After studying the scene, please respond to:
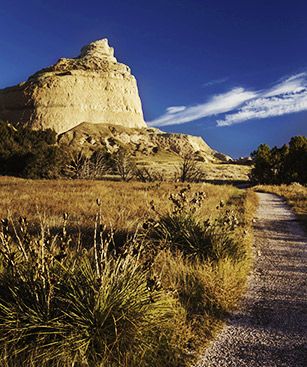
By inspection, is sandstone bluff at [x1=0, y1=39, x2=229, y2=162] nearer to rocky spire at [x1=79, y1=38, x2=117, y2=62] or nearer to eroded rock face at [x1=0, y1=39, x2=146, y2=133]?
eroded rock face at [x1=0, y1=39, x2=146, y2=133]

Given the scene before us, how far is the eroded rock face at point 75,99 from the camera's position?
13462 cm

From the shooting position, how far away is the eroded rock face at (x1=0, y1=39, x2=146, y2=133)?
134625mm

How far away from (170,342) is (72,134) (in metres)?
124

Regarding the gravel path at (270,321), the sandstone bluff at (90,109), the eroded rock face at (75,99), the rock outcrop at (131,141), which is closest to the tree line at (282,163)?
the gravel path at (270,321)

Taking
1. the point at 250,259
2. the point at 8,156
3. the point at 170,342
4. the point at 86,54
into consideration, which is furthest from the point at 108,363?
the point at 86,54

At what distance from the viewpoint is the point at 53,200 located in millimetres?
16094

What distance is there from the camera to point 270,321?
15.3 ft

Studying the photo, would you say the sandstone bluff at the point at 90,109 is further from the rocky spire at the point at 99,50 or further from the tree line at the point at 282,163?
the tree line at the point at 282,163

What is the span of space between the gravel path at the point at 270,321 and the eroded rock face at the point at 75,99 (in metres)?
130

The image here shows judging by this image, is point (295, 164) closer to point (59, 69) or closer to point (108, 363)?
point (108, 363)

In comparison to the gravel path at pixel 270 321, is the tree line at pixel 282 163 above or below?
above

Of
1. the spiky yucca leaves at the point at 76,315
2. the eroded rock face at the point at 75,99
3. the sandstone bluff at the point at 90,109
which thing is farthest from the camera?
the eroded rock face at the point at 75,99

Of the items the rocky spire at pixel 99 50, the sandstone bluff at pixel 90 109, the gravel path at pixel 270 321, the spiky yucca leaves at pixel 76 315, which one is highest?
the rocky spire at pixel 99 50

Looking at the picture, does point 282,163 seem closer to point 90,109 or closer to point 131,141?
point 131,141
